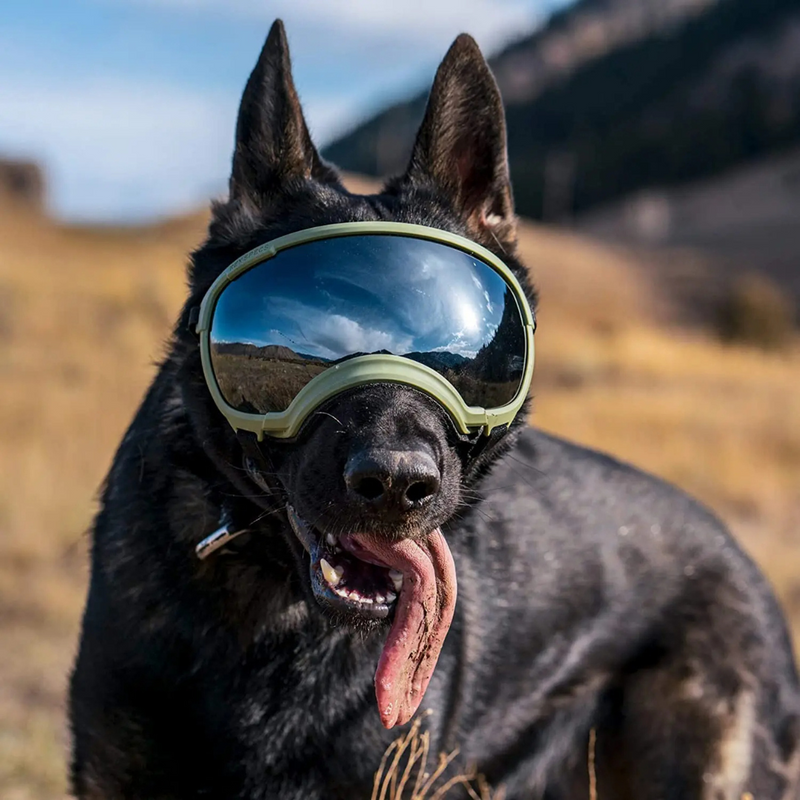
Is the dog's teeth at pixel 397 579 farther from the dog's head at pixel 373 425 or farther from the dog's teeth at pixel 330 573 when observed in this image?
the dog's teeth at pixel 330 573

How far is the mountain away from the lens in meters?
67.4

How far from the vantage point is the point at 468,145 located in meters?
2.87

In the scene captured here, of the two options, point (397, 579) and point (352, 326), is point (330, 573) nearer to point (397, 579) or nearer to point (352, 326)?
point (397, 579)

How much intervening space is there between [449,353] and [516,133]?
97550 millimetres

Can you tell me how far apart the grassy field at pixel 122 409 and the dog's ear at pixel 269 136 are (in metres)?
0.35

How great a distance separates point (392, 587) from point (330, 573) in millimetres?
144

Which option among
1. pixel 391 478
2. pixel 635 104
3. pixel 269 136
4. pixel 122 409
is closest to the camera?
pixel 391 478

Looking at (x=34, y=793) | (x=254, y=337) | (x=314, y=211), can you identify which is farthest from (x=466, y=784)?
(x=34, y=793)

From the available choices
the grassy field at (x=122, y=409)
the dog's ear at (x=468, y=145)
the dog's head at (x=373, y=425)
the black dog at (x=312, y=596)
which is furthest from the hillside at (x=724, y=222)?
the dog's head at (x=373, y=425)

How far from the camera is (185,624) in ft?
8.61

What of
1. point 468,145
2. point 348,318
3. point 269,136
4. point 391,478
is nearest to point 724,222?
point 468,145

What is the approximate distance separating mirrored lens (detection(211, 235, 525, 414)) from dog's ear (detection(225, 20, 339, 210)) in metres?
0.37

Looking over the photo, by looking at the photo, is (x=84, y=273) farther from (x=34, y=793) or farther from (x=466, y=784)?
(x=466, y=784)

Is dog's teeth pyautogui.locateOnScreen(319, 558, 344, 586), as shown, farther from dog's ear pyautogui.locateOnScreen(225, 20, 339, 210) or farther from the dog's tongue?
dog's ear pyautogui.locateOnScreen(225, 20, 339, 210)
